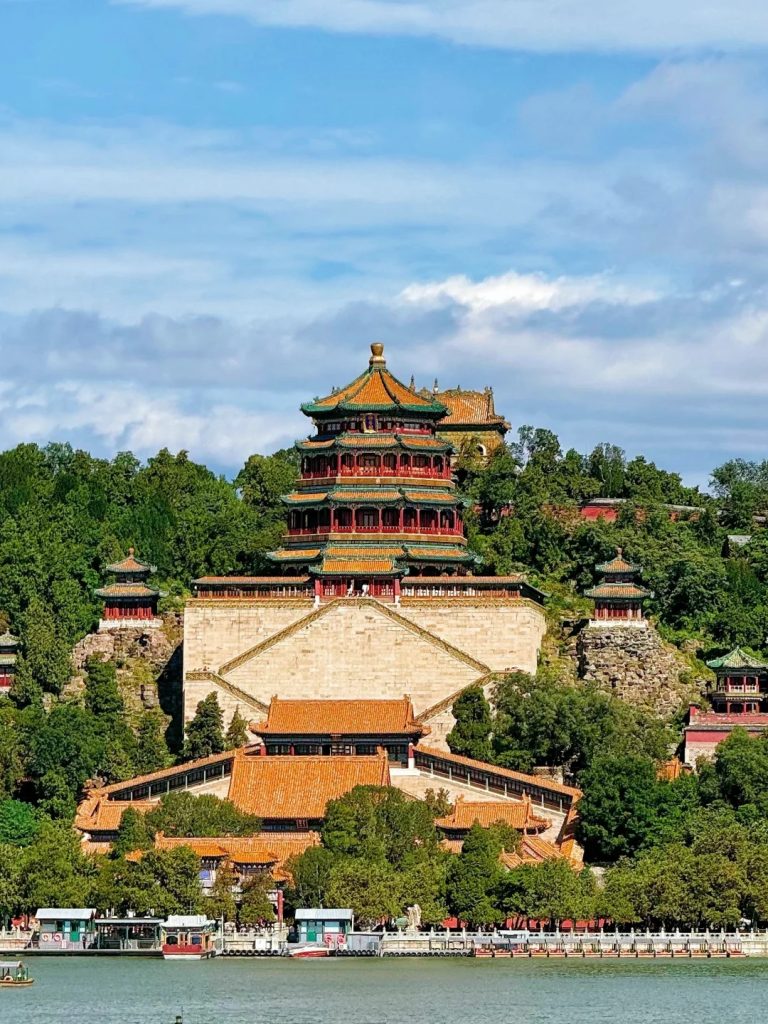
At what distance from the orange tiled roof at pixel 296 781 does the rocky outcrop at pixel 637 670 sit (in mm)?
9726

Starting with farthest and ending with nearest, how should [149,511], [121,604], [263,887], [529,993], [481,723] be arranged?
[149,511] < [121,604] < [481,723] < [263,887] < [529,993]

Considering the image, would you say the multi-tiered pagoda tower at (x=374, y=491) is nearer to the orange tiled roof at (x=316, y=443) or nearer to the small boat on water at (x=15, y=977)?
the orange tiled roof at (x=316, y=443)

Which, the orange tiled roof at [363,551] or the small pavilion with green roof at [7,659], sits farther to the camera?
the orange tiled roof at [363,551]

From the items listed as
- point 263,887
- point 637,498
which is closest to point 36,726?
point 263,887

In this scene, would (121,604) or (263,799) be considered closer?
Answer: (263,799)

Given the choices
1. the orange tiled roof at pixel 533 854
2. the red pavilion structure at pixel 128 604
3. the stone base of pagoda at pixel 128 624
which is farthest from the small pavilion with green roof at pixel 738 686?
the red pavilion structure at pixel 128 604

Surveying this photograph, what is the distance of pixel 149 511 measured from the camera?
417ft

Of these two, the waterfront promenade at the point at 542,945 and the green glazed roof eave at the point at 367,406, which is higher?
the green glazed roof eave at the point at 367,406

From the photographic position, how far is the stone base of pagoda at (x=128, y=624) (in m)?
114

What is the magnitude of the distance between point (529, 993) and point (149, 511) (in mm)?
40469

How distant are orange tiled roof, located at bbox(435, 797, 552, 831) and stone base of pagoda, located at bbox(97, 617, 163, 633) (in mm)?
15705

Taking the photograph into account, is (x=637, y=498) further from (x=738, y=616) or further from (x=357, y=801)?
(x=357, y=801)

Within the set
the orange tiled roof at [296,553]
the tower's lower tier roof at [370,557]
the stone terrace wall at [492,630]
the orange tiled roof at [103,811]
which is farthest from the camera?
the orange tiled roof at [296,553]

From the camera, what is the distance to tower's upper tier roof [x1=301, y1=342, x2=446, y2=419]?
116 meters
